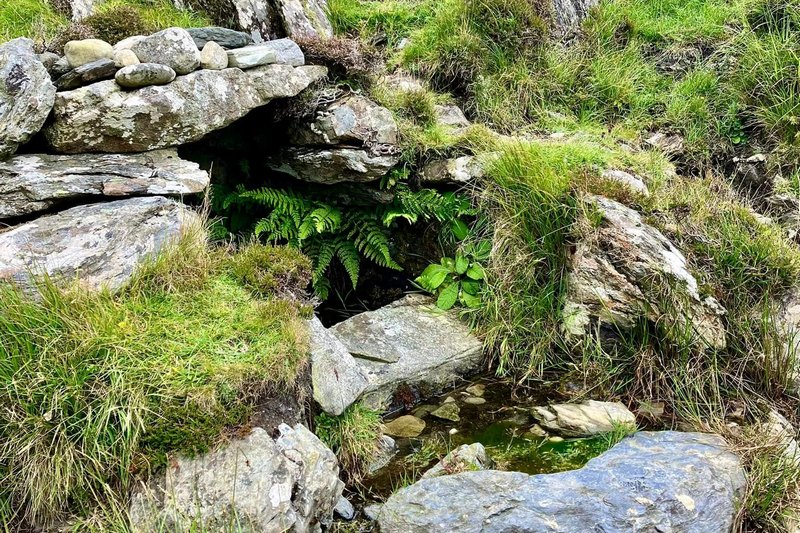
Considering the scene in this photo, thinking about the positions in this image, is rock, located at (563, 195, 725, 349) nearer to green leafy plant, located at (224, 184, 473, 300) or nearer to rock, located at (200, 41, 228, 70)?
green leafy plant, located at (224, 184, 473, 300)

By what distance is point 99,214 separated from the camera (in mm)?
3951

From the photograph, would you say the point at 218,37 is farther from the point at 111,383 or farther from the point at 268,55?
the point at 111,383

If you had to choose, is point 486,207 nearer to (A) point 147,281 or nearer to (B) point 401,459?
(B) point 401,459

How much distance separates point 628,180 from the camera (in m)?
5.40

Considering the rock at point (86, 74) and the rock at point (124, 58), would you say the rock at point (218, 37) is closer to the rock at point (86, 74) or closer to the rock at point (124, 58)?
the rock at point (124, 58)

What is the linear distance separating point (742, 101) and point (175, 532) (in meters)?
6.86

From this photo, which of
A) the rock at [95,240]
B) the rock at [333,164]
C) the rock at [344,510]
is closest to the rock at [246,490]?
the rock at [344,510]

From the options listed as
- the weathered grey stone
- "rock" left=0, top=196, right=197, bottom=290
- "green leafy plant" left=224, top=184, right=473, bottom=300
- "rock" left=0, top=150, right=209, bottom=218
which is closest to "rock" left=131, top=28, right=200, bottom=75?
the weathered grey stone

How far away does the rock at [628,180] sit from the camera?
5.25m

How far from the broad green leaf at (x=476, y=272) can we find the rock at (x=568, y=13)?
154 inches

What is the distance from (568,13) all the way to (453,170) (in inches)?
145

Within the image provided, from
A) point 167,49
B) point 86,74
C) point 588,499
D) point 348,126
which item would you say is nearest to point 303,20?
point 348,126

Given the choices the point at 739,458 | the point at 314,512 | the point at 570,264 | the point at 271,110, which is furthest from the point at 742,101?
the point at 314,512

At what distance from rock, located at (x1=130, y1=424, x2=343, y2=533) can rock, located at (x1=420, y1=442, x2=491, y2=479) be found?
0.78 metres
